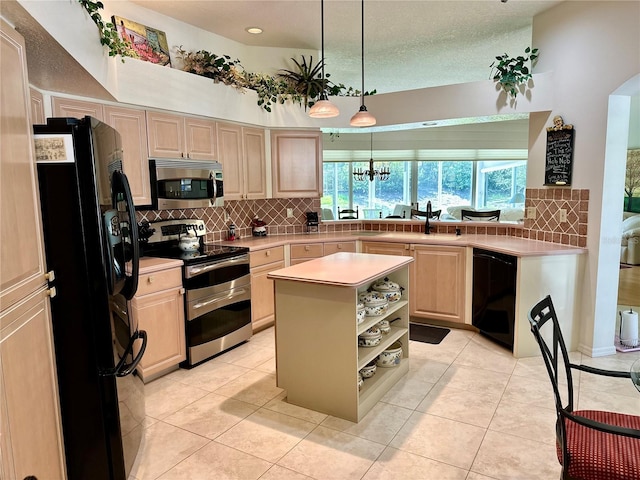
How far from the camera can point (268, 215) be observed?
15.7ft

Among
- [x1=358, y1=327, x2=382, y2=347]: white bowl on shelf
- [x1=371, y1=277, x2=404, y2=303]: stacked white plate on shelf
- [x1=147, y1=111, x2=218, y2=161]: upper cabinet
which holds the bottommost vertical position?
[x1=358, y1=327, x2=382, y2=347]: white bowl on shelf

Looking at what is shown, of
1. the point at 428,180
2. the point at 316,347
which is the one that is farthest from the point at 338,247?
the point at 428,180

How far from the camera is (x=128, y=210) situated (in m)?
2.06

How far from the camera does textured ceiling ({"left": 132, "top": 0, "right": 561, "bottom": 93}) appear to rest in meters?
3.50

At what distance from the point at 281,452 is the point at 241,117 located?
9.93 ft

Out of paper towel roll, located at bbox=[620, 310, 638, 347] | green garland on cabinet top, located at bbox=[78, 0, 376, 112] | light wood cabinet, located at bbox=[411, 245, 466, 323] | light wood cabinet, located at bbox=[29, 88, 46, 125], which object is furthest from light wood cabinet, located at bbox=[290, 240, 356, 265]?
paper towel roll, located at bbox=[620, 310, 638, 347]

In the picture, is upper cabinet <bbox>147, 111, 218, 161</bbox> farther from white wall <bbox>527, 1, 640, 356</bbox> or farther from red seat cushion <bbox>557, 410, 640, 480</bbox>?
red seat cushion <bbox>557, 410, 640, 480</bbox>

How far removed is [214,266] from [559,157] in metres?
3.14

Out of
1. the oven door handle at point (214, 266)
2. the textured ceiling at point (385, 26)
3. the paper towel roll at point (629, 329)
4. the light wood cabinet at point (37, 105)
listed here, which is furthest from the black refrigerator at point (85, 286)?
the paper towel roll at point (629, 329)

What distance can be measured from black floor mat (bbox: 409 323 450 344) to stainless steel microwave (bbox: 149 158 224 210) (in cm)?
227

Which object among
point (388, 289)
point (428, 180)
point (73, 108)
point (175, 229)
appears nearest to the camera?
point (73, 108)

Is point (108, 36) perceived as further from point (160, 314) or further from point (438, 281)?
point (438, 281)

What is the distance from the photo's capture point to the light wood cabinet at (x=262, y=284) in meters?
3.84

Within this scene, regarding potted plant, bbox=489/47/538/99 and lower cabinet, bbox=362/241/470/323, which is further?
lower cabinet, bbox=362/241/470/323
